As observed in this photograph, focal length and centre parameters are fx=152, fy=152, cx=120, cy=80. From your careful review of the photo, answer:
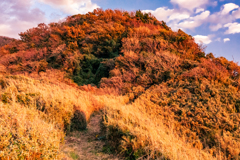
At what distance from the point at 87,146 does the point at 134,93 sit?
573cm

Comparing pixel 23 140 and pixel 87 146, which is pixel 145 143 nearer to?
pixel 87 146

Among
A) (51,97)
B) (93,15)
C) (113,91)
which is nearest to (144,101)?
(113,91)

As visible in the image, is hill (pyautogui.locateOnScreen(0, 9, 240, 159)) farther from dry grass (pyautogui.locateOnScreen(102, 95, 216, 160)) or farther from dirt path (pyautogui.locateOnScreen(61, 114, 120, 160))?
dirt path (pyautogui.locateOnScreen(61, 114, 120, 160))

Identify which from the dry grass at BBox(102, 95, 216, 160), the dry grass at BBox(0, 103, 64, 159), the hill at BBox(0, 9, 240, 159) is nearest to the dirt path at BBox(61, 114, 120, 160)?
the hill at BBox(0, 9, 240, 159)

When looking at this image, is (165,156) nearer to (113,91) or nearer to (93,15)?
(113,91)

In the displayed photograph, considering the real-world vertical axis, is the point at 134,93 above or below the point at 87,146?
above

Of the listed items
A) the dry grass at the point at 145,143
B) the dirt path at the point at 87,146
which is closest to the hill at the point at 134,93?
the dry grass at the point at 145,143

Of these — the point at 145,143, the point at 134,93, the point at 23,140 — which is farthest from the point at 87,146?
the point at 134,93

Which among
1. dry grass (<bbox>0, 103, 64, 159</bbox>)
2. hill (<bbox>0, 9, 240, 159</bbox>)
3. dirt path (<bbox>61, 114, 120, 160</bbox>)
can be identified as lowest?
dirt path (<bbox>61, 114, 120, 160</bbox>)

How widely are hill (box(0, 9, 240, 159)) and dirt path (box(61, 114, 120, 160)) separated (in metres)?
0.30

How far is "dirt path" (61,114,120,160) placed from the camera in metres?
4.41

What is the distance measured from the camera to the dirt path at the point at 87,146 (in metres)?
4.41

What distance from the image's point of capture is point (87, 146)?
5.10 m

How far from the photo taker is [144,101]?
337 inches
